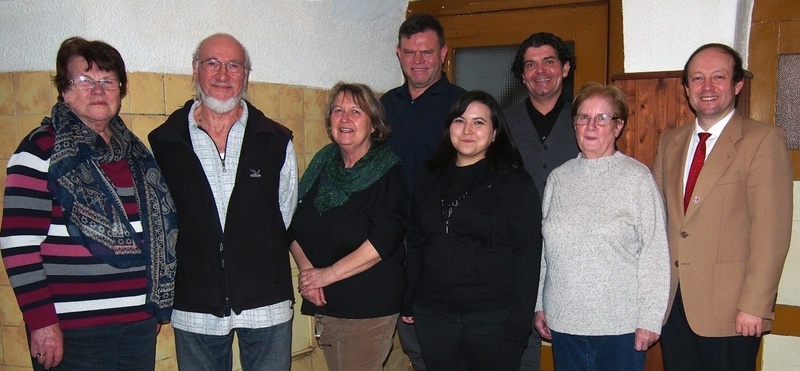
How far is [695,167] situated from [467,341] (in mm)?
1061

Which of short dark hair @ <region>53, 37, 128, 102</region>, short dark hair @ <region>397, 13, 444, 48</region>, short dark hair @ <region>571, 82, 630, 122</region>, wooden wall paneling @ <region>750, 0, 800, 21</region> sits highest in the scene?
wooden wall paneling @ <region>750, 0, 800, 21</region>

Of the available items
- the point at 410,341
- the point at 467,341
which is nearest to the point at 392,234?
the point at 467,341

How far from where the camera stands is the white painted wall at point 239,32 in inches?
92.0

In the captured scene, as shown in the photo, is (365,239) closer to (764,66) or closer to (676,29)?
(676,29)

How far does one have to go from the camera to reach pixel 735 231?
86.0 inches

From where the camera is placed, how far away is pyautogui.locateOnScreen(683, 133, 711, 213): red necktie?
89.6 inches

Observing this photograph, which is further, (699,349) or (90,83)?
(699,349)

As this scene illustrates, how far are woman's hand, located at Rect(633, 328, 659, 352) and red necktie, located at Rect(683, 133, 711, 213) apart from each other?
48 centimetres

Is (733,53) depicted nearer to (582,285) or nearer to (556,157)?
(556,157)

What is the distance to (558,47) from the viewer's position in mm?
2842

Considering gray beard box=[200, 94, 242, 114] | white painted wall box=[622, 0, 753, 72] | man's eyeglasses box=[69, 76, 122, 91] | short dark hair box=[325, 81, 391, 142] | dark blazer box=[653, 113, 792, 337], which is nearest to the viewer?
man's eyeglasses box=[69, 76, 122, 91]

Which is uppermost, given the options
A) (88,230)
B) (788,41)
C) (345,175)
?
(788,41)

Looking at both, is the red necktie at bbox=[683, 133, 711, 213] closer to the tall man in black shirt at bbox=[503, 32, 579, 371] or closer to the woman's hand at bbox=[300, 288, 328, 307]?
the tall man in black shirt at bbox=[503, 32, 579, 371]

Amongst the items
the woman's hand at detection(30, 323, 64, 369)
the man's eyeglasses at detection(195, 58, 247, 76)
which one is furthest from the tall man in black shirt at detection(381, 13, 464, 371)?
the woman's hand at detection(30, 323, 64, 369)
